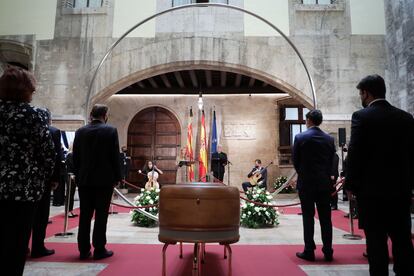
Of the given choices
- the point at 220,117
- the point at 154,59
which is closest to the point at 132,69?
the point at 154,59

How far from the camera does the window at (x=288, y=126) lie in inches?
507

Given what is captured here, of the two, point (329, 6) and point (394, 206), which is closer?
point (394, 206)

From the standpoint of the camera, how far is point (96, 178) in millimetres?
3232

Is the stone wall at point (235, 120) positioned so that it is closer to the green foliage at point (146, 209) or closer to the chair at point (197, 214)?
the green foliage at point (146, 209)

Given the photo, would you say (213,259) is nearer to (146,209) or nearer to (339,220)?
(146,209)

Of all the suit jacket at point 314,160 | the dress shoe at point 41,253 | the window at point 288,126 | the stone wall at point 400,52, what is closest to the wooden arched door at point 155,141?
the window at point 288,126

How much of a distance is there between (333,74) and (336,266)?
6399mm

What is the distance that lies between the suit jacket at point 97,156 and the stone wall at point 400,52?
669cm

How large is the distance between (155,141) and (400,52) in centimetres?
862

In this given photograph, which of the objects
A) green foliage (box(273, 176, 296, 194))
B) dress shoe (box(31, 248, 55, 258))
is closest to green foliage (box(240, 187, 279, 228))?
dress shoe (box(31, 248, 55, 258))

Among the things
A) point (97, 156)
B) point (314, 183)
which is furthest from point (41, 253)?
point (314, 183)

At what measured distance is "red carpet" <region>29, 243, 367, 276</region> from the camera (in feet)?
9.41

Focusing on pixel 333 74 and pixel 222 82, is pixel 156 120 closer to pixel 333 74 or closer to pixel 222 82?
pixel 222 82

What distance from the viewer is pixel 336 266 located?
3059 millimetres
